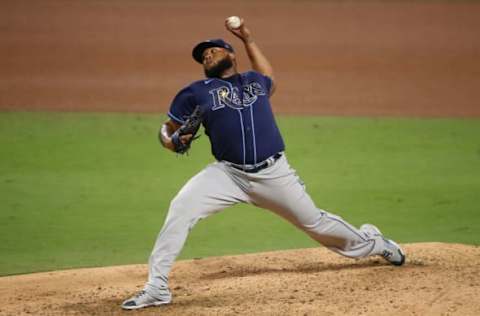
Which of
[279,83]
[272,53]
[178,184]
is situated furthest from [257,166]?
[272,53]

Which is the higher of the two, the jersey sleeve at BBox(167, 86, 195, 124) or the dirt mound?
the jersey sleeve at BBox(167, 86, 195, 124)

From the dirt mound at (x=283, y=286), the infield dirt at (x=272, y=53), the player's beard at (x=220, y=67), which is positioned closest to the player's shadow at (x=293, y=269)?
the dirt mound at (x=283, y=286)

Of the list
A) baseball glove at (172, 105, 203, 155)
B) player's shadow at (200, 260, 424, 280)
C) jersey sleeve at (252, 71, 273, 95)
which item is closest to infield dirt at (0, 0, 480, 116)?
player's shadow at (200, 260, 424, 280)

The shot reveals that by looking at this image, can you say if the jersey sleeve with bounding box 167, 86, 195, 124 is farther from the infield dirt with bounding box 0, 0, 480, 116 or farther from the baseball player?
the infield dirt with bounding box 0, 0, 480, 116

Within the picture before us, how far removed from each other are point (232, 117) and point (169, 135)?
408 millimetres

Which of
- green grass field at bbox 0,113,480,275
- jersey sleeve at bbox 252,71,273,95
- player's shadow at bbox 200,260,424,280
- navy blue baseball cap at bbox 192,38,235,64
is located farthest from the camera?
green grass field at bbox 0,113,480,275

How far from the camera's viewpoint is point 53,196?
8172 millimetres

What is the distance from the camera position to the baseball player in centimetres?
541

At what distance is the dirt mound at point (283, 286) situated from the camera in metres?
5.33

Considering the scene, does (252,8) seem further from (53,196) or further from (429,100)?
(53,196)

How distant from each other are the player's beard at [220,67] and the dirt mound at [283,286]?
54.2 inches

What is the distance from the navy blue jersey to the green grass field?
60.5 inches

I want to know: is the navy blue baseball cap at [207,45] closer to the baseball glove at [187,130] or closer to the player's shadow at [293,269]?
the baseball glove at [187,130]

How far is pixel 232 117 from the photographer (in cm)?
555
